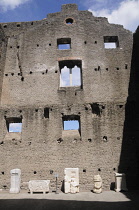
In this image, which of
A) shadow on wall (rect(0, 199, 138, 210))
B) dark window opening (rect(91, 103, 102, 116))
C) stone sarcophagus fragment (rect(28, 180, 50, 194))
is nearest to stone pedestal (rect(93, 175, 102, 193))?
shadow on wall (rect(0, 199, 138, 210))

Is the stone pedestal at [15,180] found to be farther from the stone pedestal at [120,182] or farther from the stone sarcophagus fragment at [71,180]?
the stone pedestal at [120,182]

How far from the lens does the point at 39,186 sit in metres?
7.20

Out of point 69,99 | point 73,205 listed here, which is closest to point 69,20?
point 69,99

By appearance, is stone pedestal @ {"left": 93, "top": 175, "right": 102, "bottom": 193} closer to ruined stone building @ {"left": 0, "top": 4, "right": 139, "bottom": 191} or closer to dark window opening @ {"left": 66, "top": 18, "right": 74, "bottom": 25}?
ruined stone building @ {"left": 0, "top": 4, "right": 139, "bottom": 191}

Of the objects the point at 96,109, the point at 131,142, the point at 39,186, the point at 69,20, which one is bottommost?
the point at 39,186

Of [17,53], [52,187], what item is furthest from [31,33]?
[52,187]

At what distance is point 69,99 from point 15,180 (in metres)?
4.73

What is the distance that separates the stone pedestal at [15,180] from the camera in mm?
7430

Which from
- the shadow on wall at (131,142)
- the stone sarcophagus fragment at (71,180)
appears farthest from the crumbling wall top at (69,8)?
the stone sarcophagus fragment at (71,180)

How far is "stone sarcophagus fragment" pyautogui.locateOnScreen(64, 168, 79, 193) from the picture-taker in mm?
7046

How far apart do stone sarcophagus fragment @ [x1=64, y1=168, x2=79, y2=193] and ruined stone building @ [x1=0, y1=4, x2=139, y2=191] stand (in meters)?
0.37

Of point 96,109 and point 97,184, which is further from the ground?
point 96,109

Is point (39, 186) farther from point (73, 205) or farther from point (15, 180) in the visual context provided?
point (73, 205)

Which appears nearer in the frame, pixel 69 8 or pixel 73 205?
pixel 73 205
